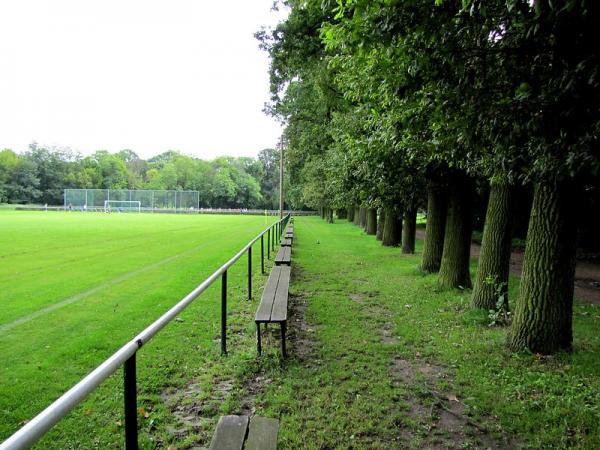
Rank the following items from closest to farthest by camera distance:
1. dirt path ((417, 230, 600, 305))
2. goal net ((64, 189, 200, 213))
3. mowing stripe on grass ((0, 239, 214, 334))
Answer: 1. mowing stripe on grass ((0, 239, 214, 334))
2. dirt path ((417, 230, 600, 305))
3. goal net ((64, 189, 200, 213))

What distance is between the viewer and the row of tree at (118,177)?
284 feet

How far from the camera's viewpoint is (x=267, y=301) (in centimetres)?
561

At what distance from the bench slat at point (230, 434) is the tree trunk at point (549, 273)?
11.8 ft

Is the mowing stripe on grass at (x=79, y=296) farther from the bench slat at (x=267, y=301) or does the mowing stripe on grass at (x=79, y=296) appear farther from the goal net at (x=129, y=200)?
the goal net at (x=129, y=200)

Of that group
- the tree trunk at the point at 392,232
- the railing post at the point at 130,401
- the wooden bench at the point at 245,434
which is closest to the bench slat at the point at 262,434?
the wooden bench at the point at 245,434

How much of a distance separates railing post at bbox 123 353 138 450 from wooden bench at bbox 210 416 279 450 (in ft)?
1.61

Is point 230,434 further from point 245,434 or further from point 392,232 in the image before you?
point 392,232

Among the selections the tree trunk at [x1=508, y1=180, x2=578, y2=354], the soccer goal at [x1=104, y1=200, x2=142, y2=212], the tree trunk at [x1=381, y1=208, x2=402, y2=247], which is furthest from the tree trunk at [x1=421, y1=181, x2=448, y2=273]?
the soccer goal at [x1=104, y1=200, x2=142, y2=212]

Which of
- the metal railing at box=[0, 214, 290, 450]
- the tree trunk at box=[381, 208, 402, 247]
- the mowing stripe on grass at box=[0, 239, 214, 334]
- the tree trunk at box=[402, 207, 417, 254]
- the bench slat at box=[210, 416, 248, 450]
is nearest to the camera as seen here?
the metal railing at box=[0, 214, 290, 450]

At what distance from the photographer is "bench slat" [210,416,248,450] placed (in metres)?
2.60

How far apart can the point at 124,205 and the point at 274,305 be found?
7769 centimetres

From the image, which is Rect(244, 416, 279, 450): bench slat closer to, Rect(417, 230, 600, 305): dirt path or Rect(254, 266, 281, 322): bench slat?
Rect(254, 266, 281, 322): bench slat

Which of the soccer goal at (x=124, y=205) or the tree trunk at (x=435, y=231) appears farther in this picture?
the soccer goal at (x=124, y=205)

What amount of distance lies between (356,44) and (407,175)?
20.0ft
